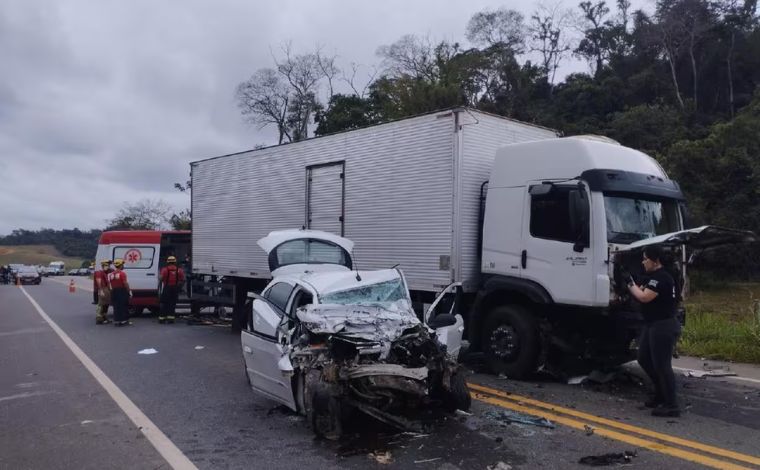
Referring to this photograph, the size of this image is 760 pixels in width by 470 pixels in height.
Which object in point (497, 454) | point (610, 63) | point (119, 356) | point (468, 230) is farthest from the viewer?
point (610, 63)

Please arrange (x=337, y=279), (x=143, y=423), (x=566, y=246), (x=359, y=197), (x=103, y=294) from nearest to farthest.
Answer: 1. (x=143, y=423)
2. (x=337, y=279)
3. (x=566, y=246)
4. (x=359, y=197)
5. (x=103, y=294)

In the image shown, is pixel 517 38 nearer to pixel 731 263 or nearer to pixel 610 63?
pixel 610 63

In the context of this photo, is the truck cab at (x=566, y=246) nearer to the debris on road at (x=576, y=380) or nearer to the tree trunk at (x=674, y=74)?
the debris on road at (x=576, y=380)

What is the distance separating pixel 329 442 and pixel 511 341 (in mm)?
3424

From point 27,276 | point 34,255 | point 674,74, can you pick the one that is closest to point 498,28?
point 674,74

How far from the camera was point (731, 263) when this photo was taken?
74.5 feet

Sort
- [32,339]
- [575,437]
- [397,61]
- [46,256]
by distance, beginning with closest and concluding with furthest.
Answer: [575,437]
[32,339]
[397,61]
[46,256]

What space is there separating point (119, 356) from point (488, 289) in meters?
6.25

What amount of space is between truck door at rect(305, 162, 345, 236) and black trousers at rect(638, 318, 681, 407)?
568 cm

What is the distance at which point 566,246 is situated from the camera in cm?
768

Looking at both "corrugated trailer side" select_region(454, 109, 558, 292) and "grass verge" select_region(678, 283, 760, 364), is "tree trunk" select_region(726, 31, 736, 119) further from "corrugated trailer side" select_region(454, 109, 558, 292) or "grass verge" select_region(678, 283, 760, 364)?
"corrugated trailer side" select_region(454, 109, 558, 292)

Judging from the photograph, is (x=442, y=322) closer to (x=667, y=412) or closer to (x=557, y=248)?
(x=557, y=248)

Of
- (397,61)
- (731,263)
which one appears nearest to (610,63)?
(397,61)

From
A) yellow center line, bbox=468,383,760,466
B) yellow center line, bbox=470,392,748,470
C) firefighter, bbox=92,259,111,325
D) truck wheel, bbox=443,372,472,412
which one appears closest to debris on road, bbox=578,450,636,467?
yellow center line, bbox=470,392,748,470
